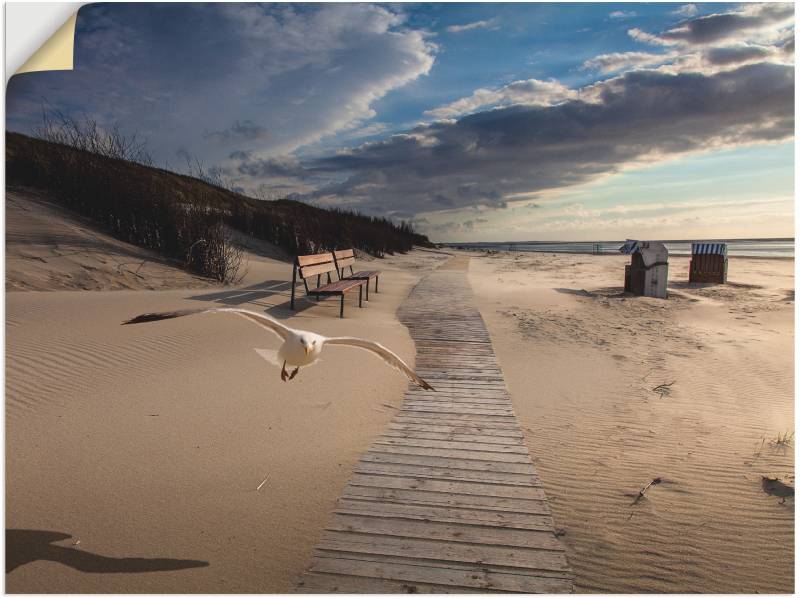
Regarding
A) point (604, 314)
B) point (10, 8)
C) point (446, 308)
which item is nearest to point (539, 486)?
point (10, 8)

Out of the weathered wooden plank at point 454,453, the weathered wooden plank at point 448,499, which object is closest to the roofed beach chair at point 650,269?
the weathered wooden plank at point 454,453

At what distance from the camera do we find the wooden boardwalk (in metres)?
2.40

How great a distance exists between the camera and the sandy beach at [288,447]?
259cm

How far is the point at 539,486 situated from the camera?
10.8ft

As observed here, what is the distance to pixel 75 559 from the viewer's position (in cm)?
247

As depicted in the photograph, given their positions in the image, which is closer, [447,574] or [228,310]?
[228,310]

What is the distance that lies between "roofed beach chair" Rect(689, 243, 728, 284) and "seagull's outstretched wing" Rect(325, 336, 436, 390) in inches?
645

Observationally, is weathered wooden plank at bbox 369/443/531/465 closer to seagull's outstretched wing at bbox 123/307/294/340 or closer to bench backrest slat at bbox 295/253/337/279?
seagull's outstretched wing at bbox 123/307/294/340

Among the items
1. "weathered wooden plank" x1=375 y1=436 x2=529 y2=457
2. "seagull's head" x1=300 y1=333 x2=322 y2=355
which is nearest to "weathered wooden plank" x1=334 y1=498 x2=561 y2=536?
"weathered wooden plank" x1=375 y1=436 x2=529 y2=457

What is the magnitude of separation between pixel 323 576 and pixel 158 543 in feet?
3.18

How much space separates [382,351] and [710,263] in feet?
54.8


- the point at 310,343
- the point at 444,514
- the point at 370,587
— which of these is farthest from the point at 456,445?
the point at 310,343

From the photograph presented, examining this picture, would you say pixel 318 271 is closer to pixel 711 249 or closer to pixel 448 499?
pixel 448 499

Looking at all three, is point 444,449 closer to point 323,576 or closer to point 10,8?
point 323,576
